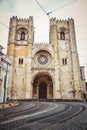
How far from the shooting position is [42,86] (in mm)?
30594

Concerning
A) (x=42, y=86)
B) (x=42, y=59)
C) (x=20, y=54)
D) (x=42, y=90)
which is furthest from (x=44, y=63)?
(x=42, y=90)

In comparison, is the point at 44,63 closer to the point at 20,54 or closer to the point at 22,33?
the point at 20,54

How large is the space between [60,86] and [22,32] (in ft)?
48.4

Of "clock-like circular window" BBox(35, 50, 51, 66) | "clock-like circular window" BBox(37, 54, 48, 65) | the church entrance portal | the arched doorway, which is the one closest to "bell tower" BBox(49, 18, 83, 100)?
"clock-like circular window" BBox(35, 50, 51, 66)

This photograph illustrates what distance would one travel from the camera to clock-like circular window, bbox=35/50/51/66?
98.5 ft

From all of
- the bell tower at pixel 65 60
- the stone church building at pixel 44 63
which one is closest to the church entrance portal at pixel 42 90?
the stone church building at pixel 44 63

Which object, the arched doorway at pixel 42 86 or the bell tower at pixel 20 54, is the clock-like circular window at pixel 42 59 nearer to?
the bell tower at pixel 20 54

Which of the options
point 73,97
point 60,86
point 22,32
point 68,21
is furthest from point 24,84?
point 68,21

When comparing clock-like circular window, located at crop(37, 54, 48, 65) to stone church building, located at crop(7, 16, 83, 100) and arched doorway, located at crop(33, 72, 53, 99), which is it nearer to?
stone church building, located at crop(7, 16, 83, 100)

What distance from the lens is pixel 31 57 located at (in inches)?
1158

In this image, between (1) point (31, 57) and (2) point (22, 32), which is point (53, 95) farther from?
(2) point (22, 32)

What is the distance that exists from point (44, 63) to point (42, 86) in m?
4.92

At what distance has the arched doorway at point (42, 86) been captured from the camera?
29.2 m

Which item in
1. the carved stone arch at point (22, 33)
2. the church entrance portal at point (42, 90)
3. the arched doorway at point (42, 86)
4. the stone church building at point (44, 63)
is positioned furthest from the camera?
the carved stone arch at point (22, 33)
